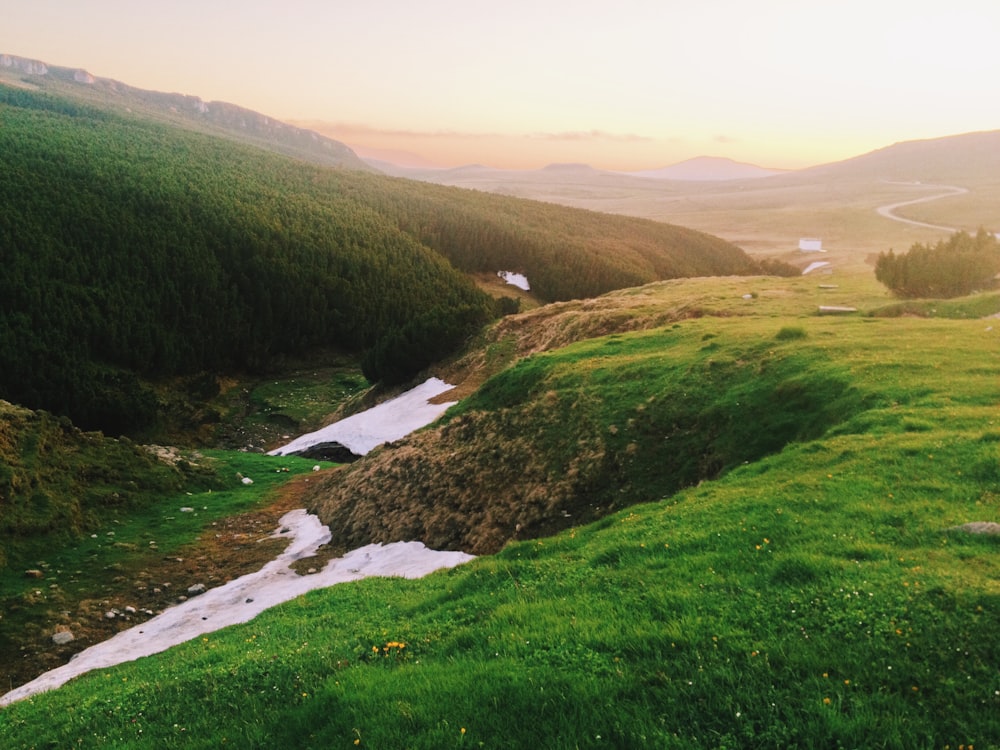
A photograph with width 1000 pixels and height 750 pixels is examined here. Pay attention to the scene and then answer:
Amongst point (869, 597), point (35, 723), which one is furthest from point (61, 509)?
point (869, 597)

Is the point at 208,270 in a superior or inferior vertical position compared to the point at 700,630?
inferior

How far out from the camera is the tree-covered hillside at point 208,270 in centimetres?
5553

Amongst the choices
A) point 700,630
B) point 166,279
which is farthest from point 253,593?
point 166,279

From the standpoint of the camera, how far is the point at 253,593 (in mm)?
A: 19047

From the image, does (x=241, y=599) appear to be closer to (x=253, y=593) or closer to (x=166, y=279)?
(x=253, y=593)

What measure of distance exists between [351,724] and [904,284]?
40.8m

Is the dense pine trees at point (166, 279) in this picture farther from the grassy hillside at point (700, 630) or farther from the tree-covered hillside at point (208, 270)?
the grassy hillside at point (700, 630)

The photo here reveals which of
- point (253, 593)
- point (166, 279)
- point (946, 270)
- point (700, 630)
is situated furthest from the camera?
point (166, 279)

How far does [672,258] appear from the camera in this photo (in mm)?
167500

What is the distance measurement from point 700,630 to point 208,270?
8972 centimetres

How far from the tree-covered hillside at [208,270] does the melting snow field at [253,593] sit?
31554 millimetres

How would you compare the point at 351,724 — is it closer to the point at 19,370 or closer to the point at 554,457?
the point at 554,457

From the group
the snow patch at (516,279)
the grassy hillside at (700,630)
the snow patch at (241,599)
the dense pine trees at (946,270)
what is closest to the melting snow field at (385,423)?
the snow patch at (241,599)

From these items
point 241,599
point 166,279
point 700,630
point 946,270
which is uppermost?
point 946,270
